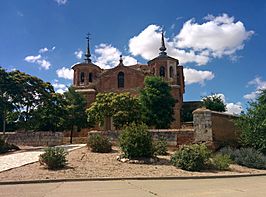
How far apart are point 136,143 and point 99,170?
117 inches

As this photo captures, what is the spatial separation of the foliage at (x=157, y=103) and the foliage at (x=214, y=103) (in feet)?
49.6

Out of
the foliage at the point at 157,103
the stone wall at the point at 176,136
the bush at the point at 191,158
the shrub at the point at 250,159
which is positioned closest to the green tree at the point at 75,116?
the foliage at the point at 157,103

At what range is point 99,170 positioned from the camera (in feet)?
45.0

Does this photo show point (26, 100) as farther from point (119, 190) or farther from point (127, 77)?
point (127, 77)

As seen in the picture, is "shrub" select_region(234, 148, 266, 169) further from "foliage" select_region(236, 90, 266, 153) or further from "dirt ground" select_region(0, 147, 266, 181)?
"foliage" select_region(236, 90, 266, 153)

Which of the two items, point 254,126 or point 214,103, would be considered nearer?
point 254,126

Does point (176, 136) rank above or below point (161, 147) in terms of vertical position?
above

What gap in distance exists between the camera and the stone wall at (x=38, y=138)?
26.0m

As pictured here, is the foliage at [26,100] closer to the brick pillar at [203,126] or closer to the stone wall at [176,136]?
the stone wall at [176,136]

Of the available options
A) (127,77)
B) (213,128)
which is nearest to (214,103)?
(127,77)

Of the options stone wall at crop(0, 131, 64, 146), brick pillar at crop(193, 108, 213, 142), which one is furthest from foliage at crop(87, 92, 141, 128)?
brick pillar at crop(193, 108, 213, 142)

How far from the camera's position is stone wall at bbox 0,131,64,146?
2597 cm

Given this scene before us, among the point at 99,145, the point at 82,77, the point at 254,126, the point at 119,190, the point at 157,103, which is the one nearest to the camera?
the point at 119,190

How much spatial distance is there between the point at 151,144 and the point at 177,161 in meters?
1.95
